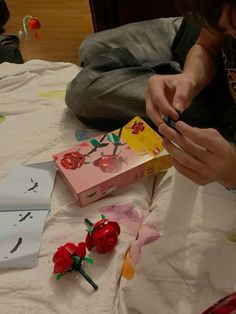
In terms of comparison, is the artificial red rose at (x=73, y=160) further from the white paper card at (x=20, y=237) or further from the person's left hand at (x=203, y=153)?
the person's left hand at (x=203, y=153)

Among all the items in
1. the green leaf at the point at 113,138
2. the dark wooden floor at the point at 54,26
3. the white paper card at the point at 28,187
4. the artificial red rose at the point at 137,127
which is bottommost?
the dark wooden floor at the point at 54,26

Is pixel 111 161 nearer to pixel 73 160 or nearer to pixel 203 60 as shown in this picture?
pixel 73 160

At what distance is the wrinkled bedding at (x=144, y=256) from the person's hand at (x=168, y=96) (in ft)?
0.58

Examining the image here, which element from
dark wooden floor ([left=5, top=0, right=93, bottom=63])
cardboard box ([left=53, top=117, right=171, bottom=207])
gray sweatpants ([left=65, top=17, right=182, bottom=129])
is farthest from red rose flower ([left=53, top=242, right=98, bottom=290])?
dark wooden floor ([left=5, top=0, right=93, bottom=63])

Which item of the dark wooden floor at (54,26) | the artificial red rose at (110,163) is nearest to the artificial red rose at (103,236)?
the artificial red rose at (110,163)

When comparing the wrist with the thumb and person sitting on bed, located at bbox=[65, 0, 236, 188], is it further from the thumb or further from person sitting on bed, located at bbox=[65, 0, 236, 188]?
the thumb

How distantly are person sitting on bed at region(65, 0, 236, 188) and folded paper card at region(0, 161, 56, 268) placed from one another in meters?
0.22

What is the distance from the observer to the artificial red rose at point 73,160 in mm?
765

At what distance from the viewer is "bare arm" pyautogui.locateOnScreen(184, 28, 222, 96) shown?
0.75m

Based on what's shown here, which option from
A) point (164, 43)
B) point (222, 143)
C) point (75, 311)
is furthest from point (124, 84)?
point (75, 311)

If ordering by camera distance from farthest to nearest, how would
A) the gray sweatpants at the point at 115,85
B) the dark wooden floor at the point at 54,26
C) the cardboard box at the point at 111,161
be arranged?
the dark wooden floor at the point at 54,26
the gray sweatpants at the point at 115,85
the cardboard box at the point at 111,161

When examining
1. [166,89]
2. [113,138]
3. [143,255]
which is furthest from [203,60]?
[143,255]

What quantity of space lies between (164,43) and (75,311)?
83cm

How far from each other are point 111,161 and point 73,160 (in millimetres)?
84
